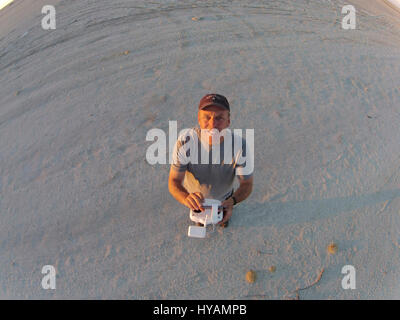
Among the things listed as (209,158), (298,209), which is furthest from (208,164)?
(298,209)

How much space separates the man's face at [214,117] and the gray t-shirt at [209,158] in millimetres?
98

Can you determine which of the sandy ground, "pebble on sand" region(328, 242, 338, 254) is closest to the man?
the sandy ground

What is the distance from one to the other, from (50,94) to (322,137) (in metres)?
4.04

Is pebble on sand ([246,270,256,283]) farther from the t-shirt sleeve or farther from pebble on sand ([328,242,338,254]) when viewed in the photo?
the t-shirt sleeve

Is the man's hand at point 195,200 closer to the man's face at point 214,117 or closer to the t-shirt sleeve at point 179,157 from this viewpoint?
the t-shirt sleeve at point 179,157

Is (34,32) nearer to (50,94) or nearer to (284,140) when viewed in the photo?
(50,94)

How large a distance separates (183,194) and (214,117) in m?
0.67

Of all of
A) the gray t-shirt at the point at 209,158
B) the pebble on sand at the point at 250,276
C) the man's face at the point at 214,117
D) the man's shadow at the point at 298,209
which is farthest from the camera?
the man's shadow at the point at 298,209

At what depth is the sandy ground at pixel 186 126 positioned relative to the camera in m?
2.73

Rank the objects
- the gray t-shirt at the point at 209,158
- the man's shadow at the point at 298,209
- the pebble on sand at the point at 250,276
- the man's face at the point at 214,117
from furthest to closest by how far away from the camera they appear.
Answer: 1. the man's shadow at the point at 298,209
2. the pebble on sand at the point at 250,276
3. the gray t-shirt at the point at 209,158
4. the man's face at the point at 214,117

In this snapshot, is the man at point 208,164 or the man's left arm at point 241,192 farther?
the man's left arm at point 241,192

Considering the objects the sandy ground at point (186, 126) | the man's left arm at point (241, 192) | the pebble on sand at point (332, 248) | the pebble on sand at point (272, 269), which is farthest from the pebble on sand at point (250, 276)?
the man's left arm at point (241, 192)

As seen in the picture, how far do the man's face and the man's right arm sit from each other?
0.45m

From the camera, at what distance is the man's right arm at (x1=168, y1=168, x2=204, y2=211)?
1875 mm
